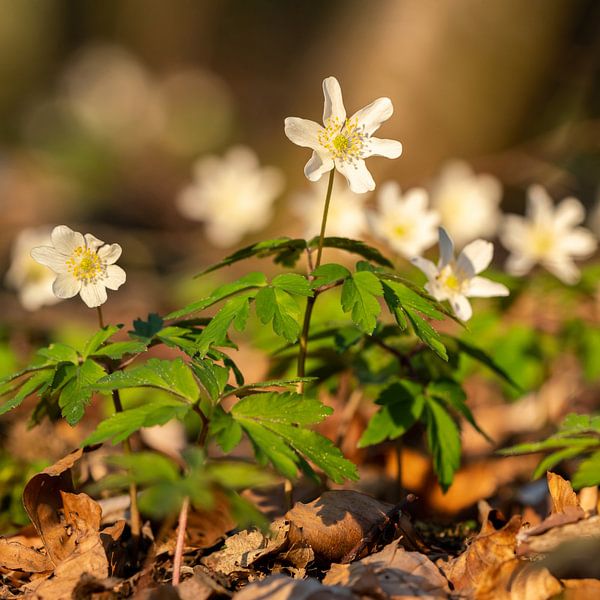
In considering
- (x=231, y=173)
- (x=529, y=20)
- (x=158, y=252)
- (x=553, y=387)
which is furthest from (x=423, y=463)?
(x=158, y=252)

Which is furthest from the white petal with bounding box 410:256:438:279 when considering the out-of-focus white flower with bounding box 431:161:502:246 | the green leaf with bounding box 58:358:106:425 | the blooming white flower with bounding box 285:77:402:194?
the out-of-focus white flower with bounding box 431:161:502:246

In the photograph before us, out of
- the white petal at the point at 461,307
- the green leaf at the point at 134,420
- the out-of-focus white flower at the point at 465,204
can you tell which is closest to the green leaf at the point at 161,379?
the green leaf at the point at 134,420

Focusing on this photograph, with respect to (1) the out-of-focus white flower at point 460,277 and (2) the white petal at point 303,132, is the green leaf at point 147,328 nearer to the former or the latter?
(2) the white petal at point 303,132

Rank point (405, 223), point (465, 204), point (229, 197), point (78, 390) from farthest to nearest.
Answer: point (229, 197) → point (465, 204) → point (405, 223) → point (78, 390)

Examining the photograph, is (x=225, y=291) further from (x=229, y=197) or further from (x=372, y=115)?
(x=229, y=197)

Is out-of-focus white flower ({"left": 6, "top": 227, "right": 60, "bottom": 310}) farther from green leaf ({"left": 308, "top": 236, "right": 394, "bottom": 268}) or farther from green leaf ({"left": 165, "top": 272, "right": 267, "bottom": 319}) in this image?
green leaf ({"left": 308, "top": 236, "right": 394, "bottom": 268})

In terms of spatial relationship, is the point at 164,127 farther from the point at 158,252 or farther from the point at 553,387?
the point at 553,387

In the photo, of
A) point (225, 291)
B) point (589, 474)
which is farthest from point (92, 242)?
point (589, 474)
